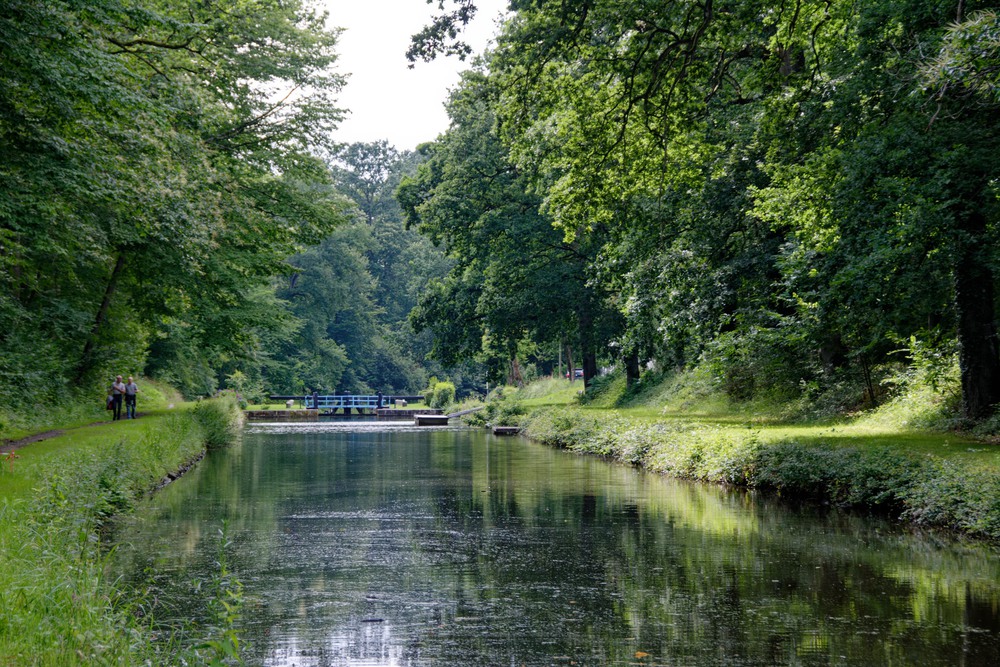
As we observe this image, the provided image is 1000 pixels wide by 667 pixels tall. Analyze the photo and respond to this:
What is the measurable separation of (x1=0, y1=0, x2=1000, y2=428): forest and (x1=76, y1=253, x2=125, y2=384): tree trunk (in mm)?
99

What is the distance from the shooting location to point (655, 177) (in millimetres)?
19672

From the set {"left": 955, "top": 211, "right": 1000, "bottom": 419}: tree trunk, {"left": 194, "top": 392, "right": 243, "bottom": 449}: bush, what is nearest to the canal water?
{"left": 955, "top": 211, "right": 1000, "bottom": 419}: tree trunk

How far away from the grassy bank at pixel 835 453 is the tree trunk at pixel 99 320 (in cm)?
1540

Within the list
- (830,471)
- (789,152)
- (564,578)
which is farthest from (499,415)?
(564,578)

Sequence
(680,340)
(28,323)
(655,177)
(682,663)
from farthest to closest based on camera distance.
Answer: (680,340) < (28,323) < (655,177) < (682,663)

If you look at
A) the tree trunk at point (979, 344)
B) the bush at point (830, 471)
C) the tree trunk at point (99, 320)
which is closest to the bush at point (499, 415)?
the bush at point (830, 471)

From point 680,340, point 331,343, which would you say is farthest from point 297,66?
point 331,343

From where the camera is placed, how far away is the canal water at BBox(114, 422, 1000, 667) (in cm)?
836

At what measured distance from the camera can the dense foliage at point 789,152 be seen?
1503 cm

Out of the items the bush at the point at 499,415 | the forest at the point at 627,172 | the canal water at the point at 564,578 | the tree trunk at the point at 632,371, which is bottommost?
the canal water at the point at 564,578

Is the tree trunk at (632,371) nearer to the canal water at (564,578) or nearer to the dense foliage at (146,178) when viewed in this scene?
the dense foliage at (146,178)

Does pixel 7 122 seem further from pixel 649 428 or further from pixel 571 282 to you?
pixel 571 282

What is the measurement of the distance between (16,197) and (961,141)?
50.0 feet

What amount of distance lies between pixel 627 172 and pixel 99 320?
18995mm
